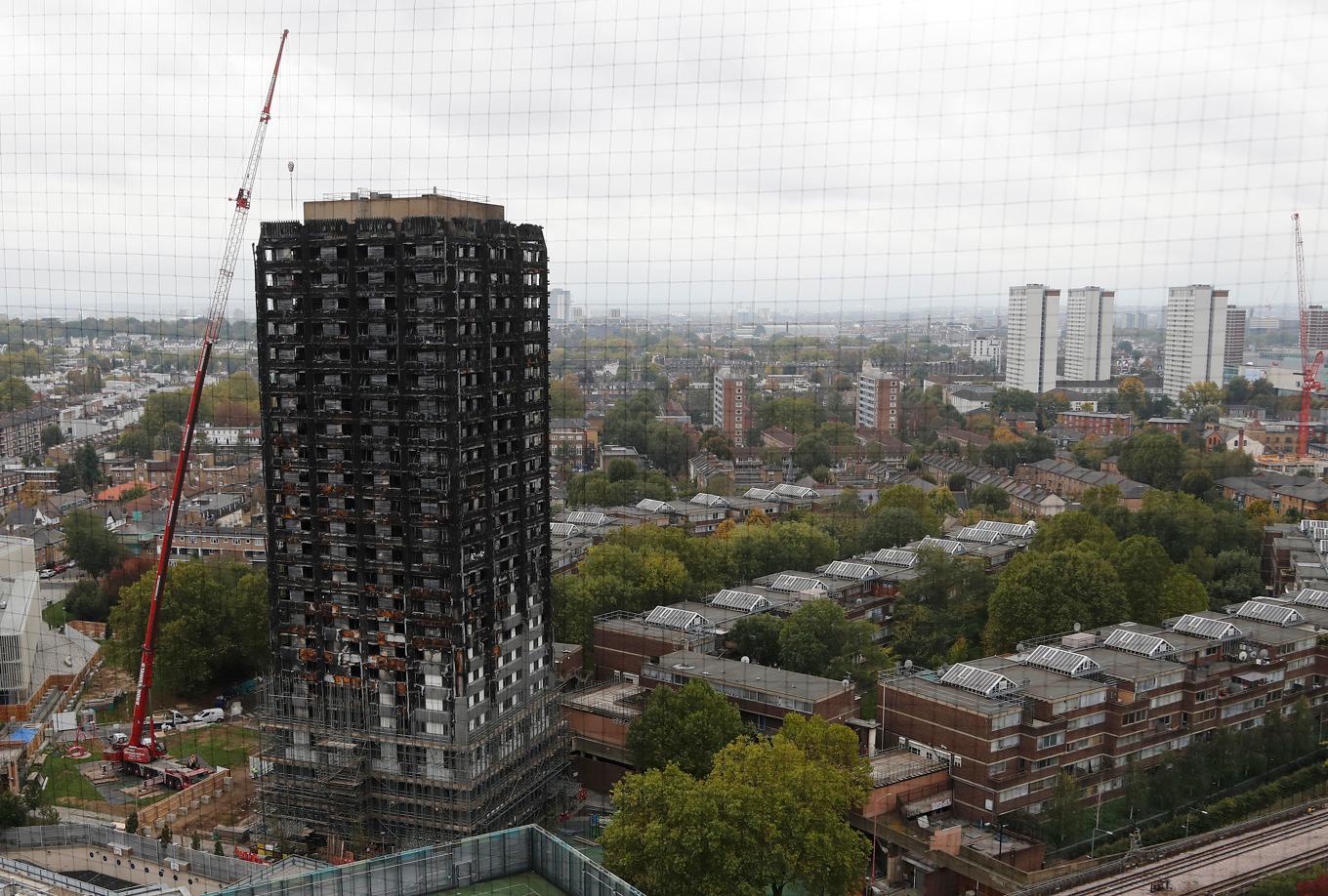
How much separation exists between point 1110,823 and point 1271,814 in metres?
0.83

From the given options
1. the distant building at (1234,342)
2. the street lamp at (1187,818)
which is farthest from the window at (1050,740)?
the distant building at (1234,342)

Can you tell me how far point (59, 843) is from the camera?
588cm

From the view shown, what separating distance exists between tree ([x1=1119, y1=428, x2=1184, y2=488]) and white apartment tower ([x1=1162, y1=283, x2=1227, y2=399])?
1398mm

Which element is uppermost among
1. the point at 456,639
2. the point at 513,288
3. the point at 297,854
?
the point at 513,288

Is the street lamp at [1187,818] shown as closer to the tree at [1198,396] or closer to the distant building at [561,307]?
the distant building at [561,307]

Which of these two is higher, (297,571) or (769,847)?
(297,571)

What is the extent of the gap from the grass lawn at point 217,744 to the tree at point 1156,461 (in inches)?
451

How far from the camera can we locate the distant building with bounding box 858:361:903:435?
12.9 m

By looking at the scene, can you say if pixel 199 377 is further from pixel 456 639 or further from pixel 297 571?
pixel 456 639

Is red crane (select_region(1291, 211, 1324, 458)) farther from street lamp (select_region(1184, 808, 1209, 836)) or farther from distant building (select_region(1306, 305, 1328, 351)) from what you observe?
street lamp (select_region(1184, 808, 1209, 836))

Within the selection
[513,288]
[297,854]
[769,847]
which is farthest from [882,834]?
[513,288]

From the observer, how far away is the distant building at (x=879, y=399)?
1289 centimetres

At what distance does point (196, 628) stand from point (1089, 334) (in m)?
12.8

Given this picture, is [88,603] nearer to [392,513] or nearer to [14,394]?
[14,394]
